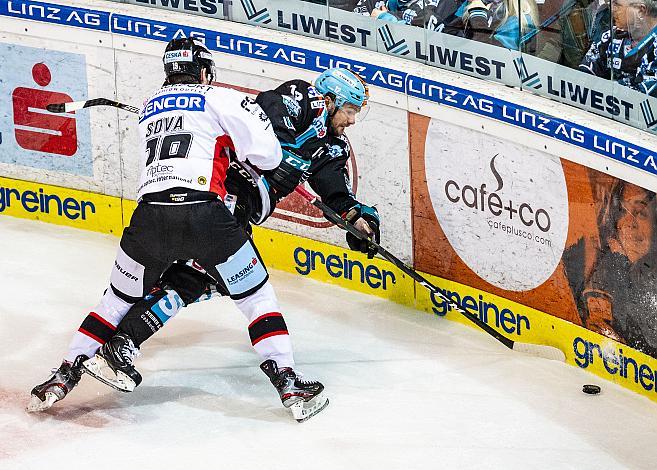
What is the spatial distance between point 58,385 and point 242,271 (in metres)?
0.80

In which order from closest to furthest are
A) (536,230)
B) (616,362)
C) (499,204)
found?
(616,362) < (536,230) < (499,204)

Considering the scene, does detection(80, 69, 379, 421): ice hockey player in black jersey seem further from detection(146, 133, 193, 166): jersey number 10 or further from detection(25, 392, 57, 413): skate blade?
detection(146, 133, 193, 166): jersey number 10

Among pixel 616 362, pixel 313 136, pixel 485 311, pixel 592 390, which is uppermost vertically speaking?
pixel 313 136

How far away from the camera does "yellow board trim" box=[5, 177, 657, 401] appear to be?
536cm

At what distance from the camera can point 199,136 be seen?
4836 mm

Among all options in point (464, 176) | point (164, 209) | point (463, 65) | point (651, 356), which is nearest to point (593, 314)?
point (651, 356)

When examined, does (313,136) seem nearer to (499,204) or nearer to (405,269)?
(405,269)

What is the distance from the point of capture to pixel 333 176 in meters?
5.66

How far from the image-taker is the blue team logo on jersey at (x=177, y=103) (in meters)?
4.83

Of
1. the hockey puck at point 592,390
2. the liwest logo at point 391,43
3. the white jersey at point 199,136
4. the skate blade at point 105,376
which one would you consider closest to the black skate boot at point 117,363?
the skate blade at point 105,376

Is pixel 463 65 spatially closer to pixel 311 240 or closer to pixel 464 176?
pixel 464 176

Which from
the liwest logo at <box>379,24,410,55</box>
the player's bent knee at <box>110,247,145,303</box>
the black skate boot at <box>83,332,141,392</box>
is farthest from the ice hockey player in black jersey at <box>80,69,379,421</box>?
the liwest logo at <box>379,24,410,55</box>

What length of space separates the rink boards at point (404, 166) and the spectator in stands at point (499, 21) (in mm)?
205

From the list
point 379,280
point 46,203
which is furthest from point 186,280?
point 46,203
